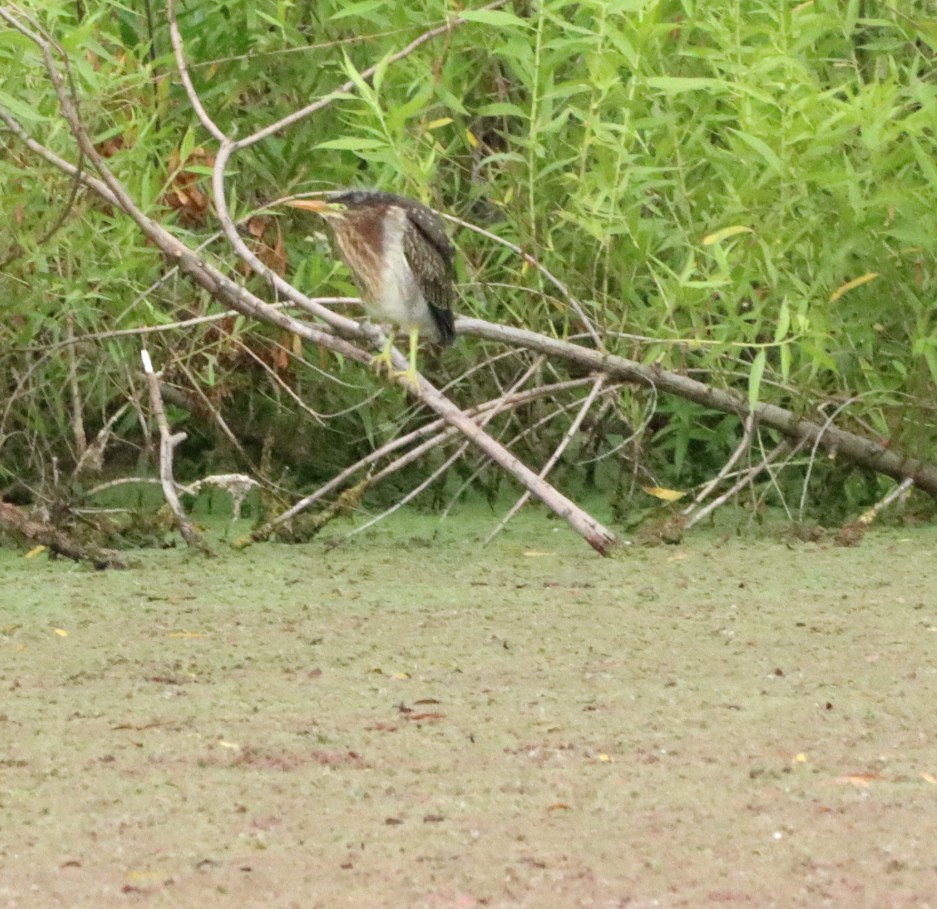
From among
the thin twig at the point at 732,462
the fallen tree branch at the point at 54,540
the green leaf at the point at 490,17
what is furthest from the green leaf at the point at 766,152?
the fallen tree branch at the point at 54,540

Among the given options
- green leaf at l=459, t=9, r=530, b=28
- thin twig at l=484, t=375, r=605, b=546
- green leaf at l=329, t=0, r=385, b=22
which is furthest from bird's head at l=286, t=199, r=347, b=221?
thin twig at l=484, t=375, r=605, b=546

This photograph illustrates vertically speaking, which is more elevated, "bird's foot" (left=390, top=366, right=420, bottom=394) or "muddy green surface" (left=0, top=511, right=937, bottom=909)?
"bird's foot" (left=390, top=366, right=420, bottom=394)

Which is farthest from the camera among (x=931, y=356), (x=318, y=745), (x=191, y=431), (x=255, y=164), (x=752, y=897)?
(x=191, y=431)

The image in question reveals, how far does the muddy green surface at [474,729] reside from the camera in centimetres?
216

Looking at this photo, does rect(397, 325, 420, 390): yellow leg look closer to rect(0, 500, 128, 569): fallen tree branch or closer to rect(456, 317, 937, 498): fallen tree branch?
rect(456, 317, 937, 498): fallen tree branch

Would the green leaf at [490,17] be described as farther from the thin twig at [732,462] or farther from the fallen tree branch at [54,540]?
the fallen tree branch at [54,540]

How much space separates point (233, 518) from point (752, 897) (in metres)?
3.06

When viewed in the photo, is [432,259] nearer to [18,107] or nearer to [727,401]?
[727,401]

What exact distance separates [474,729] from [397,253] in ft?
5.81

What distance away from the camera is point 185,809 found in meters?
2.43

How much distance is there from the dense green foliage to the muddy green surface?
542 millimetres

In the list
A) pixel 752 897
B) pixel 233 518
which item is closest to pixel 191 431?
pixel 233 518

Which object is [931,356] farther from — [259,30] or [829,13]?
[259,30]

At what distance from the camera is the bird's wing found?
437cm
